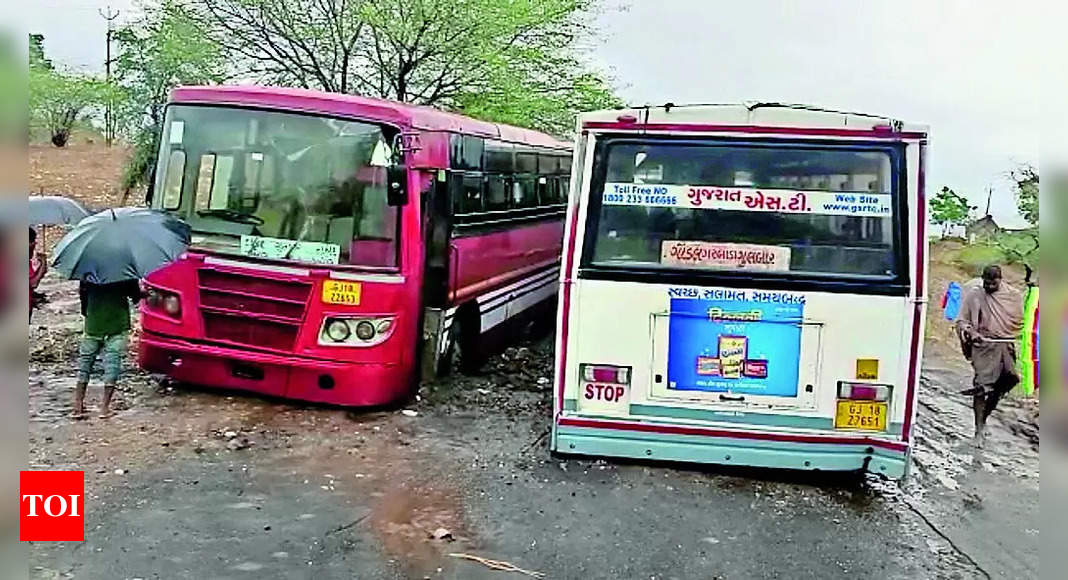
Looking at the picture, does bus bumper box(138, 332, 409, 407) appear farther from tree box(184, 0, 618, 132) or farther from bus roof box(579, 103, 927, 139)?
tree box(184, 0, 618, 132)

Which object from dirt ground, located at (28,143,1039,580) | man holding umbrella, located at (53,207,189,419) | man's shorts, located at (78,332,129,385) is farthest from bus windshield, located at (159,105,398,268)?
dirt ground, located at (28,143,1039,580)

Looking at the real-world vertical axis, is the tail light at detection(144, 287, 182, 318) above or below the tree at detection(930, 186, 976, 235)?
below

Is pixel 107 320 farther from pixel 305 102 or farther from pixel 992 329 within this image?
pixel 992 329

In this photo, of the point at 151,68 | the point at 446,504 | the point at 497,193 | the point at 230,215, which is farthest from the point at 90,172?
the point at 446,504

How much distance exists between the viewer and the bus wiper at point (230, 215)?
28.6 ft

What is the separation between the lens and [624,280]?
24.5ft

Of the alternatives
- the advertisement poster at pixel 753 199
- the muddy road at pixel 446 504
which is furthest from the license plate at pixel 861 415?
the advertisement poster at pixel 753 199

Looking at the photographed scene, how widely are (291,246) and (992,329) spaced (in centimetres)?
612

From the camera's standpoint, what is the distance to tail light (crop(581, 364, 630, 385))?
295 inches

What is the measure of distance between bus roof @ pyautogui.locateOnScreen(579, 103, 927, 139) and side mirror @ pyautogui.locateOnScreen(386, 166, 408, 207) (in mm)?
1666

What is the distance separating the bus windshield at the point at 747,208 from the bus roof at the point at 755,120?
4.6 inches

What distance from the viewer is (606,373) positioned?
752 centimetres

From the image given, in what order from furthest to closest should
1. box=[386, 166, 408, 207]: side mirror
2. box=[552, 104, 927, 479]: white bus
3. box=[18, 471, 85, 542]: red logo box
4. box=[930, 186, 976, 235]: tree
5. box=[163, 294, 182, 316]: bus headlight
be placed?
box=[930, 186, 976, 235]: tree < box=[163, 294, 182, 316]: bus headlight < box=[386, 166, 408, 207]: side mirror < box=[552, 104, 927, 479]: white bus < box=[18, 471, 85, 542]: red logo box

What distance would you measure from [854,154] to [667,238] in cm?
142
